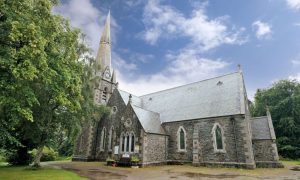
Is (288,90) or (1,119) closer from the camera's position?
(1,119)

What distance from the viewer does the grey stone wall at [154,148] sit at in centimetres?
2172

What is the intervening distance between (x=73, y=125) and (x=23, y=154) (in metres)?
8.17

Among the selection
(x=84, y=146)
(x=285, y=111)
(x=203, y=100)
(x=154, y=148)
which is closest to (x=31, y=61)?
(x=154, y=148)

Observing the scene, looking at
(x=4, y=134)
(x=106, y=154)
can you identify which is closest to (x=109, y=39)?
(x=106, y=154)

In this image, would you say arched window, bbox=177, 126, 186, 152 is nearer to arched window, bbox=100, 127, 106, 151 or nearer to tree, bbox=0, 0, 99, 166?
arched window, bbox=100, 127, 106, 151

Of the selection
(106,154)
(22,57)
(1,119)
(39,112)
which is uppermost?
(22,57)

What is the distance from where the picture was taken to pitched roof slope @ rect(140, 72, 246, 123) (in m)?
22.7

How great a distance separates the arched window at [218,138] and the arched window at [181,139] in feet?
12.9

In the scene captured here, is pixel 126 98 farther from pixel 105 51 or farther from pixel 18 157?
pixel 18 157

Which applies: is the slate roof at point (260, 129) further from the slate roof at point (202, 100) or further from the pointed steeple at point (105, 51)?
the pointed steeple at point (105, 51)

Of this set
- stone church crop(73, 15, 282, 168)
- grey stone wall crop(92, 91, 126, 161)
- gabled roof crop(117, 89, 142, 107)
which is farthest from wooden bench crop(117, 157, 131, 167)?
gabled roof crop(117, 89, 142, 107)

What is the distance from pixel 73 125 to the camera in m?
19.8

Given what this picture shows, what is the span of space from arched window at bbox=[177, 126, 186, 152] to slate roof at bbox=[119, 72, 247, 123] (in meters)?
1.44

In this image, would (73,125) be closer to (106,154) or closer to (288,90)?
(106,154)
